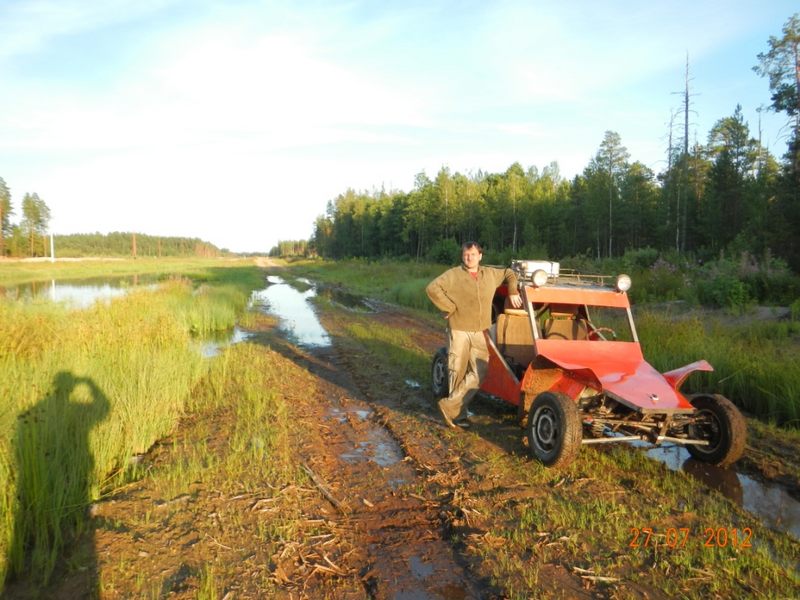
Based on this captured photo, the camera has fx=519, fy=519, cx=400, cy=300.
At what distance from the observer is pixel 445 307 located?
682cm

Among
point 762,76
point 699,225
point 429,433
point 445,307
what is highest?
point 762,76

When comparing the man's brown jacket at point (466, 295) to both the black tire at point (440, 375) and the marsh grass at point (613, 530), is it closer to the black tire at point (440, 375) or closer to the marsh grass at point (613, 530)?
the black tire at point (440, 375)

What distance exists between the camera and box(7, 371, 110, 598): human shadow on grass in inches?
137

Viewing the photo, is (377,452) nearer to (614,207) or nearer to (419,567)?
(419,567)

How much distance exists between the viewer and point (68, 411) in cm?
524

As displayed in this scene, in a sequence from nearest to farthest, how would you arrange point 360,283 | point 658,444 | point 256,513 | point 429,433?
point 256,513
point 658,444
point 429,433
point 360,283

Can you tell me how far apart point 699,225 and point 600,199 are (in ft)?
25.2

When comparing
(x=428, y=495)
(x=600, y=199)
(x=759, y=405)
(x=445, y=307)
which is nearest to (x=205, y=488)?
(x=428, y=495)

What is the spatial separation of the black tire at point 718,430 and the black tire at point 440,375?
3.36 meters

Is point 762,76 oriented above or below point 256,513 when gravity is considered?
above

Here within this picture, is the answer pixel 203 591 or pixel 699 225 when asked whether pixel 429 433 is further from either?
pixel 699 225

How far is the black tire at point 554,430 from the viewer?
5.00 m

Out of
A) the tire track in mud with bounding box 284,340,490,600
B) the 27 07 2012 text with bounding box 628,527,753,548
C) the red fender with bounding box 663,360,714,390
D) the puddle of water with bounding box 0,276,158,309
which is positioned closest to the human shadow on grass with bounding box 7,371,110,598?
the tire track in mud with bounding box 284,340,490,600

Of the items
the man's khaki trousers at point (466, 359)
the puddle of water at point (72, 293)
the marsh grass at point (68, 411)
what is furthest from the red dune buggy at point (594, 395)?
the puddle of water at point (72, 293)
